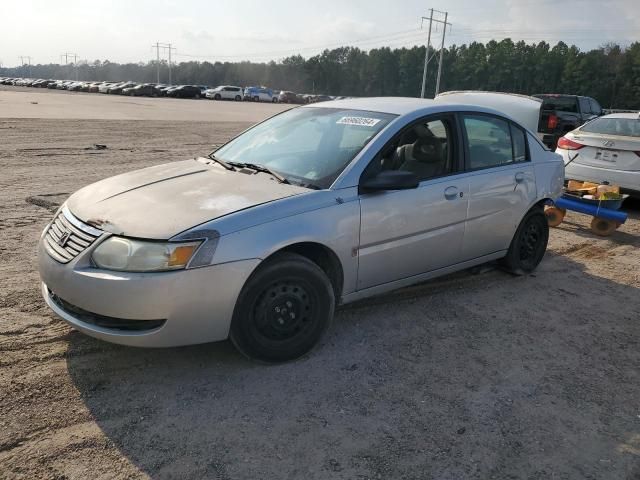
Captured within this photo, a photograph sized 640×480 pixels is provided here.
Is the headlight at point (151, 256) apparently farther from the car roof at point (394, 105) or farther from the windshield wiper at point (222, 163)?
the car roof at point (394, 105)

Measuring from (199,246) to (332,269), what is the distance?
3.38 feet

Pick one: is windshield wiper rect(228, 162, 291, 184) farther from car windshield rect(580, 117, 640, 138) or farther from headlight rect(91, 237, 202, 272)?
car windshield rect(580, 117, 640, 138)

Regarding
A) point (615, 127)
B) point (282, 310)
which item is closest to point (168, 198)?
point (282, 310)

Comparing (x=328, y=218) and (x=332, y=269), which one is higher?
(x=328, y=218)

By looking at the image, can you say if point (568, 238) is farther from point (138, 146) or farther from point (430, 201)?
point (138, 146)

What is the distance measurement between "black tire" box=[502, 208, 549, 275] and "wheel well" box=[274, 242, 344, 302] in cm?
226

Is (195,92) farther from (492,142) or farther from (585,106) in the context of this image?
(492,142)

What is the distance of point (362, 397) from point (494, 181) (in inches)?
97.1

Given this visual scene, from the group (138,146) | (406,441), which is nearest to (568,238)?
(406,441)

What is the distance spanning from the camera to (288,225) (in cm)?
332

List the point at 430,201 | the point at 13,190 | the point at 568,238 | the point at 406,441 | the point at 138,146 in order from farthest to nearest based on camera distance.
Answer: the point at 138,146 < the point at 13,190 < the point at 568,238 < the point at 430,201 < the point at 406,441

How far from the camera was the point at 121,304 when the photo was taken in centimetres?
299

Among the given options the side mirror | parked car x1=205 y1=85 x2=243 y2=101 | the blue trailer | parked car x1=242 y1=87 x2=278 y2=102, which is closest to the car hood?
the side mirror

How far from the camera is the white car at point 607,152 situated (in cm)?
782
